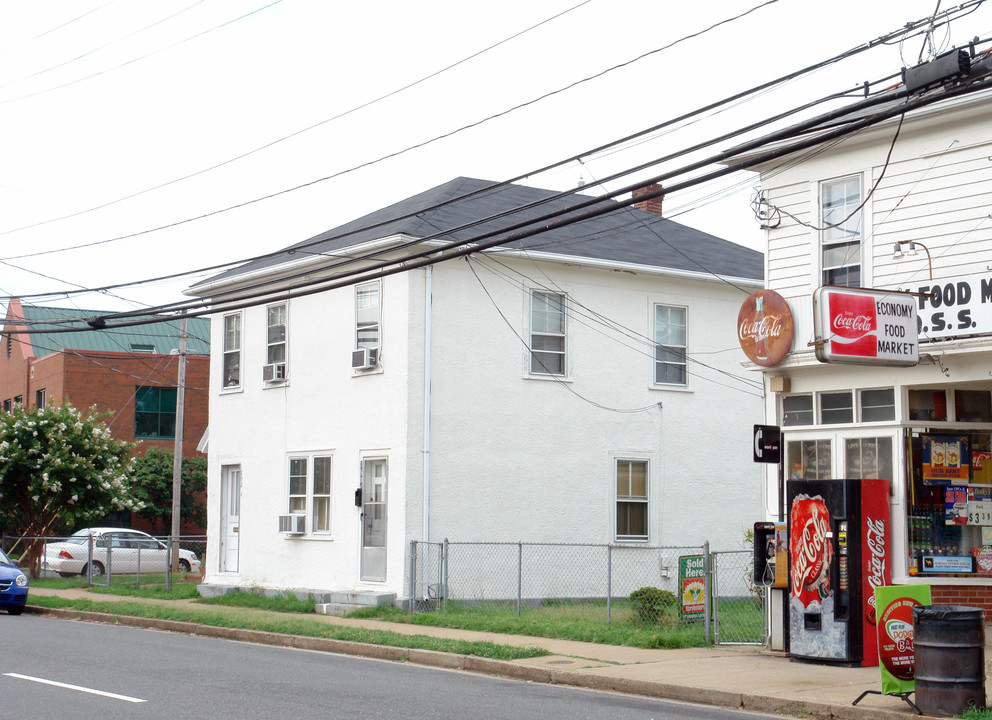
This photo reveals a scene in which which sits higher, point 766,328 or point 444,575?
point 766,328

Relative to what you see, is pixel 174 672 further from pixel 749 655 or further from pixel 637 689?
pixel 749 655

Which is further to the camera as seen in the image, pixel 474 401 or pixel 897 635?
pixel 474 401

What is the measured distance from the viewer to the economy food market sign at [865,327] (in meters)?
12.1

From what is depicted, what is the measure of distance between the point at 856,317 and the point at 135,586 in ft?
61.8

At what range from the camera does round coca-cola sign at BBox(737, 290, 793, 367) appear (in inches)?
556

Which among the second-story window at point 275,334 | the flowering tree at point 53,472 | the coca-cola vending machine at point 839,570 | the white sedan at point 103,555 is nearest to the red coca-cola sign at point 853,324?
the coca-cola vending machine at point 839,570

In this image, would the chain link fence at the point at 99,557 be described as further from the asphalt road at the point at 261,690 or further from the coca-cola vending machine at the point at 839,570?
the coca-cola vending machine at the point at 839,570

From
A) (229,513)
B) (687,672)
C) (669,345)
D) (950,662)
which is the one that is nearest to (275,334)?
(229,513)

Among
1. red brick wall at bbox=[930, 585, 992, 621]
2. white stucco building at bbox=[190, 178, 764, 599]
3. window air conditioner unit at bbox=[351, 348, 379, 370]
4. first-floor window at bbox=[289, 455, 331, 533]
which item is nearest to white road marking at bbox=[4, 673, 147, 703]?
white stucco building at bbox=[190, 178, 764, 599]

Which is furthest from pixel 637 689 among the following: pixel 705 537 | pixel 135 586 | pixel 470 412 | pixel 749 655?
pixel 135 586

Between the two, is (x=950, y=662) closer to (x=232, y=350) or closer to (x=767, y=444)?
(x=767, y=444)

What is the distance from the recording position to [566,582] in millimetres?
21375

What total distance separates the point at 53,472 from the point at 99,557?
3750mm

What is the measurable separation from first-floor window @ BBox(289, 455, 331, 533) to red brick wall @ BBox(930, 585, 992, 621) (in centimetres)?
A: 1189
